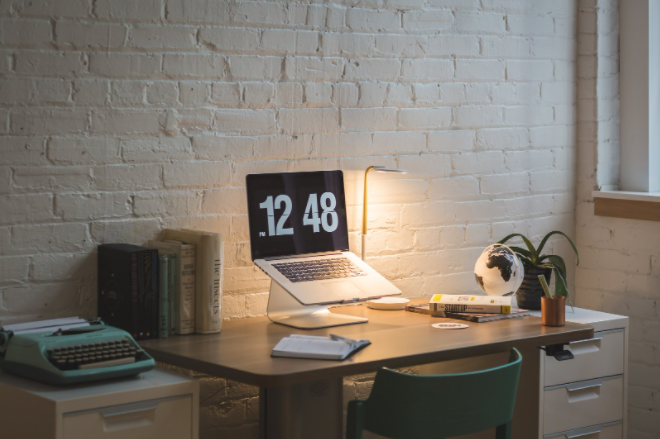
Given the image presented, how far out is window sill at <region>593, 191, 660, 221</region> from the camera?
310 centimetres

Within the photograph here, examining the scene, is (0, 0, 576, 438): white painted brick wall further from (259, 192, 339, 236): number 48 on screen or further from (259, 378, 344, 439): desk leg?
(259, 378, 344, 439): desk leg

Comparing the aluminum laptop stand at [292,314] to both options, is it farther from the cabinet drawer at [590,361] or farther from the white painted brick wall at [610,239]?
the white painted brick wall at [610,239]

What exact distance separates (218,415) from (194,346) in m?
0.54

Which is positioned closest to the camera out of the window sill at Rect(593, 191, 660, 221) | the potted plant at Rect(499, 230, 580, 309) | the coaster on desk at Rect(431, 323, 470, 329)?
the coaster on desk at Rect(431, 323, 470, 329)

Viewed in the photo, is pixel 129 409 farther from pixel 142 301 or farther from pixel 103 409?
pixel 142 301

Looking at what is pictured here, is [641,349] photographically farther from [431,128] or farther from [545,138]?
[431,128]

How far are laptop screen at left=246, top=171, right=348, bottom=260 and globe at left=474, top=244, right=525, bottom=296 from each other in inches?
18.4

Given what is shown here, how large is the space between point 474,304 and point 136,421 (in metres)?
1.13

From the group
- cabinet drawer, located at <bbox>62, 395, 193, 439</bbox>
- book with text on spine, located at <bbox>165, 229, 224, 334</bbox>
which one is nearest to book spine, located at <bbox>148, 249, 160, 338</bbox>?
book with text on spine, located at <bbox>165, 229, 224, 334</bbox>

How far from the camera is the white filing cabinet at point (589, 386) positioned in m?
2.61

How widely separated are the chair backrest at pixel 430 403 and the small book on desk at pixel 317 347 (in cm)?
15

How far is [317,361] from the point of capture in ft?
6.61

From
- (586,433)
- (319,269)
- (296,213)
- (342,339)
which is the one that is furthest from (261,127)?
(586,433)

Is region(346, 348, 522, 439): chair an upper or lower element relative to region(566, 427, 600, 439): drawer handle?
upper
